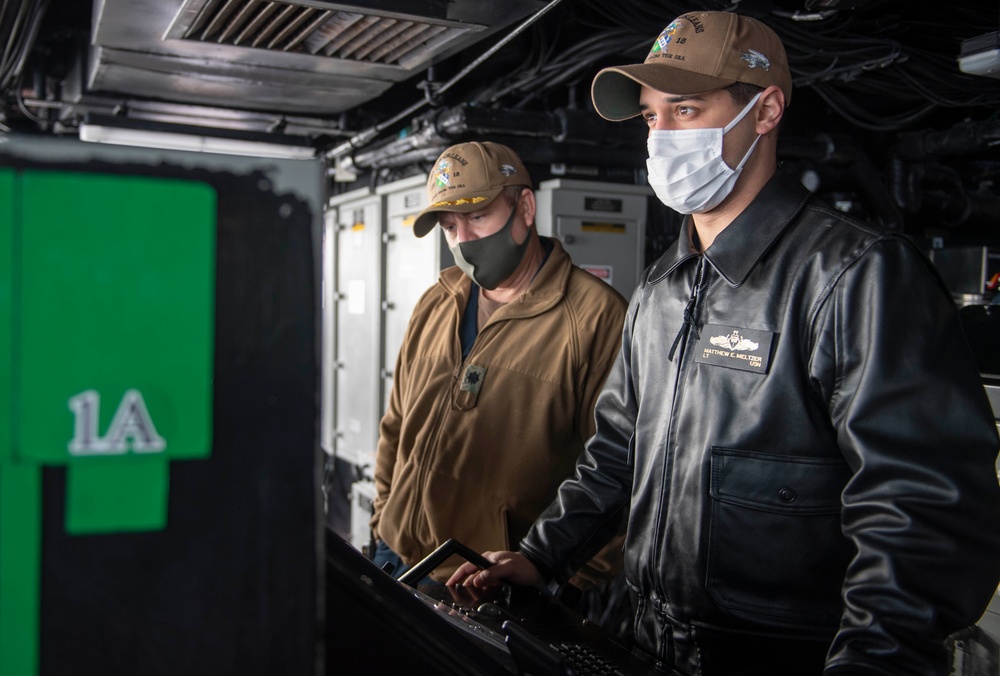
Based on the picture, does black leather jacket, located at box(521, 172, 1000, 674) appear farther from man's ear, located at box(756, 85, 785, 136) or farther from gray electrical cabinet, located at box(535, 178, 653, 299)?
gray electrical cabinet, located at box(535, 178, 653, 299)

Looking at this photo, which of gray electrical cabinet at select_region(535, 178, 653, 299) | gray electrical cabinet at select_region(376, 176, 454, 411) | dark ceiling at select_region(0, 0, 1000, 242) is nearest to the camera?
dark ceiling at select_region(0, 0, 1000, 242)

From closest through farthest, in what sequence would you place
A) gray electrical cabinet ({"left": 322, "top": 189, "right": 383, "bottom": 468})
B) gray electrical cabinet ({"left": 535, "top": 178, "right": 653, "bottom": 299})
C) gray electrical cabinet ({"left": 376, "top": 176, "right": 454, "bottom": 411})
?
gray electrical cabinet ({"left": 535, "top": 178, "right": 653, "bottom": 299}) → gray electrical cabinet ({"left": 376, "top": 176, "right": 454, "bottom": 411}) → gray electrical cabinet ({"left": 322, "top": 189, "right": 383, "bottom": 468})

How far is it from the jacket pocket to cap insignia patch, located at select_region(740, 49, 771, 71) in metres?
0.66

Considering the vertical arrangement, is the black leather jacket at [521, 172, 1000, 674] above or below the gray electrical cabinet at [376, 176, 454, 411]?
below

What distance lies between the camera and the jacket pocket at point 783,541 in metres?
1.22

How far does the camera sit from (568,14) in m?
3.39

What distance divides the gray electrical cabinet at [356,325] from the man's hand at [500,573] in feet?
11.2

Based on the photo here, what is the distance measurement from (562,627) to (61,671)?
842mm

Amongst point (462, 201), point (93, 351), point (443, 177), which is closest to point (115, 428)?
point (93, 351)

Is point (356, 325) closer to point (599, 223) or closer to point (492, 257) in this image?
point (599, 223)

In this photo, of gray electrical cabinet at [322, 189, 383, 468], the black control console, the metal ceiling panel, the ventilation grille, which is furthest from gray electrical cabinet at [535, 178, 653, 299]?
the black control console

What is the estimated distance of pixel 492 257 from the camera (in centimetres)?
237

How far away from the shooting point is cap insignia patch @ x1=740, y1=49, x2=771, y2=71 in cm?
142

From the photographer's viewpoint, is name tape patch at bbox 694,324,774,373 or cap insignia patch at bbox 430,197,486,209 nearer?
name tape patch at bbox 694,324,774,373
